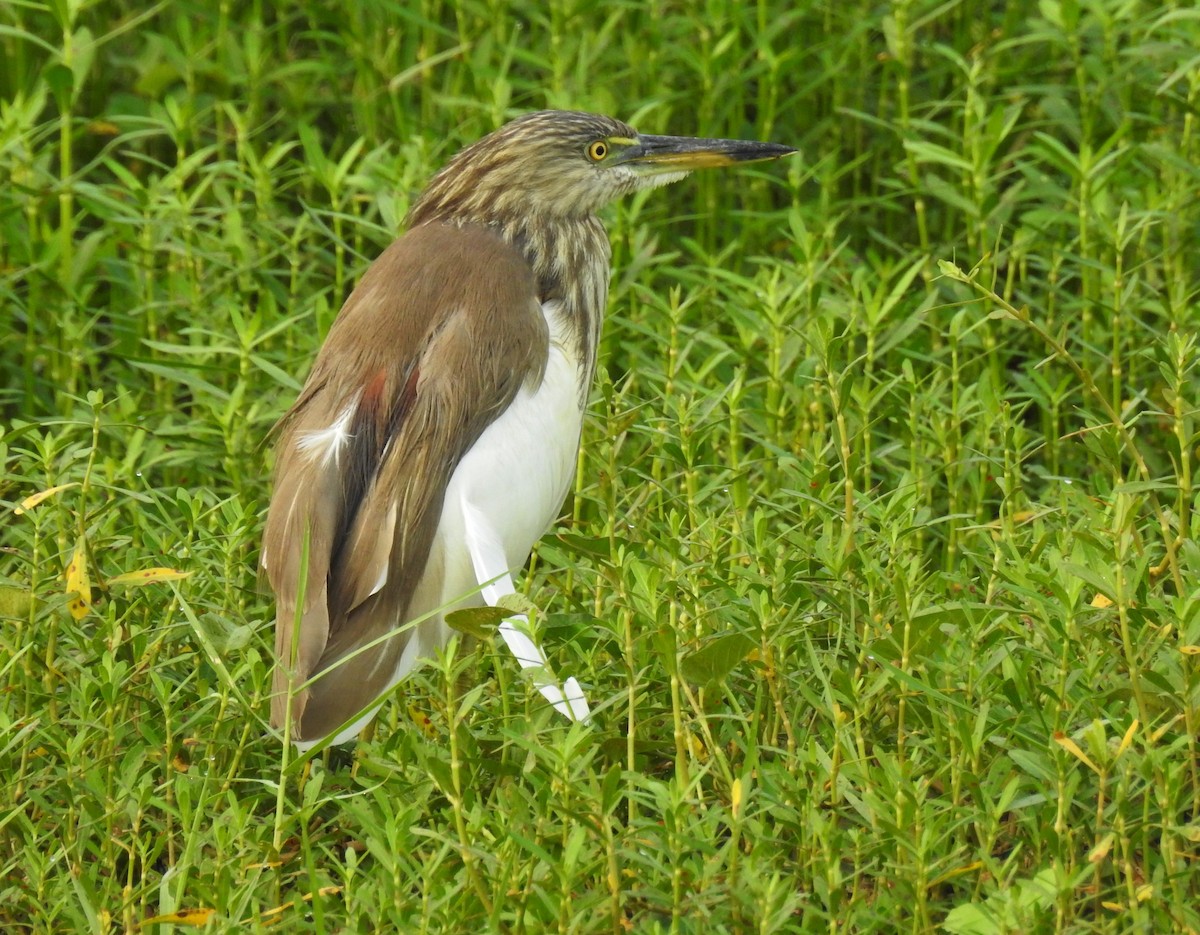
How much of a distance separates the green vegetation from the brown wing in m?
0.12

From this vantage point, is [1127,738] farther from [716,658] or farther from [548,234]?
[548,234]

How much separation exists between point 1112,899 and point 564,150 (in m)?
1.94

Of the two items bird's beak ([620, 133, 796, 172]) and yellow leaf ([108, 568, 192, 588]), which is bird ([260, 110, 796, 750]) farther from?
bird's beak ([620, 133, 796, 172])

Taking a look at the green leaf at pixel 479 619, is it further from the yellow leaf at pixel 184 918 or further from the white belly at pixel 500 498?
the yellow leaf at pixel 184 918

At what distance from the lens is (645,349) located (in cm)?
479

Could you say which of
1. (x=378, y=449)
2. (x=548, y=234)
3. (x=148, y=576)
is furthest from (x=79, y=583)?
(x=548, y=234)

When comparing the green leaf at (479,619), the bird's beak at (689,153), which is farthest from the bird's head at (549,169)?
the green leaf at (479,619)

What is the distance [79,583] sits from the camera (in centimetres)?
324

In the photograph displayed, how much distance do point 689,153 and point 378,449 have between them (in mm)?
1223

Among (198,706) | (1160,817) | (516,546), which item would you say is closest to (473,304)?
(516,546)

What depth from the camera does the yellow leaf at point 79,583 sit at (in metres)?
3.21

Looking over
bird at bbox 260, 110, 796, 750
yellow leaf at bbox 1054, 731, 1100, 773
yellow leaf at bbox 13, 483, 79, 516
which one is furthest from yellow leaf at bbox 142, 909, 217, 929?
yellow leaf at bbox 1054, 731, 1100, 773

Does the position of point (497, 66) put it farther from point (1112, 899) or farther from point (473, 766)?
point (1112, 899)

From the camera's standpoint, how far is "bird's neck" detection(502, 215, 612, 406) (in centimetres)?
371
